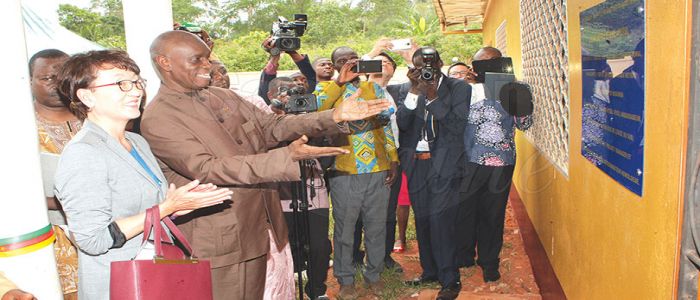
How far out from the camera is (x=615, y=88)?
1938 mm

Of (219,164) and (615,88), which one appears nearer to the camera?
(615,88)

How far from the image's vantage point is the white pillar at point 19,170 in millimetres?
1579

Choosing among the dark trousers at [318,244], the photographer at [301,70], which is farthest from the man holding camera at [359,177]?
the photographer at [301,70]

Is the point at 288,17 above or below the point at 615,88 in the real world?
above

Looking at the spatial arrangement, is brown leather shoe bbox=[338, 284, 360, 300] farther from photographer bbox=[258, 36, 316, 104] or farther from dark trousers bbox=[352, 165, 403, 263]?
photographer bbox=[258, 36, 316, 104]

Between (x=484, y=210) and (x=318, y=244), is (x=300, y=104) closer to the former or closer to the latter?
(x=318, y=244)

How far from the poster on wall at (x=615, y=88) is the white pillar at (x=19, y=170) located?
6.08 feet

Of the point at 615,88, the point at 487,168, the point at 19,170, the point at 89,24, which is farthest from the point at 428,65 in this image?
the point at 89,24

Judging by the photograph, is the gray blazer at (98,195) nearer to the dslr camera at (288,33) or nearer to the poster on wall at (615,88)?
the poster on wall at (615,88)

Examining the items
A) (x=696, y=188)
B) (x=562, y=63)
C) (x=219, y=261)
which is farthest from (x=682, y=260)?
(x=562, y=63)

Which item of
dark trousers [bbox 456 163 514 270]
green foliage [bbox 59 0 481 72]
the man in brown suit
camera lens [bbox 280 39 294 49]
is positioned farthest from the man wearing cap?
green foliage [bbox 59 0 481 72]

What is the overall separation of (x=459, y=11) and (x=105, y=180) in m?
10.3

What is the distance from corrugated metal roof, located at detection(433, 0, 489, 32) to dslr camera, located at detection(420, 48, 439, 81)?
6.21 meters

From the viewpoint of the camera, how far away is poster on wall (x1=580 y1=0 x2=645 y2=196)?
5.63 feet
